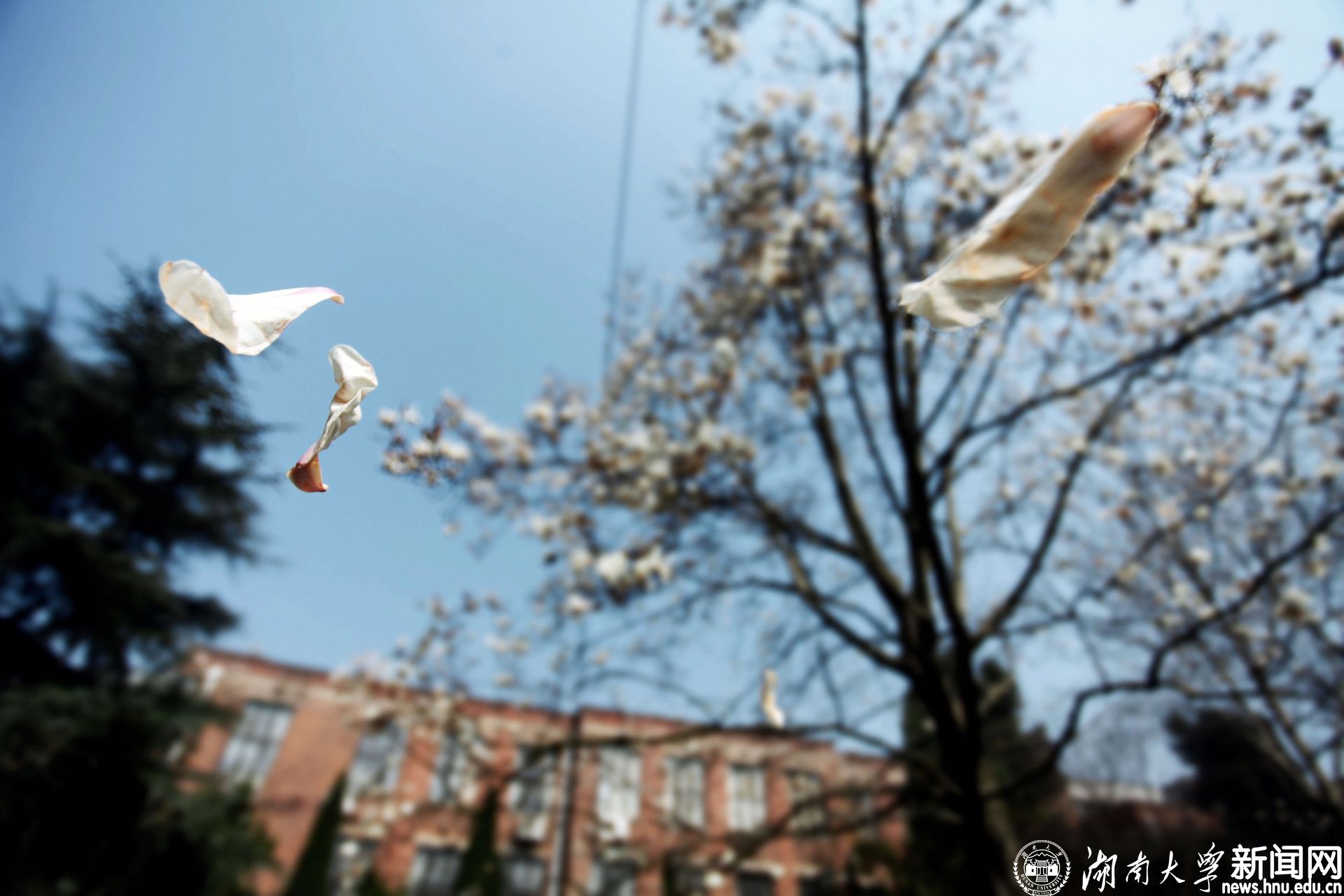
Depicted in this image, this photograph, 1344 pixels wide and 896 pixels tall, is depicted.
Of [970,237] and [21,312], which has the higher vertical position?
[21,312]

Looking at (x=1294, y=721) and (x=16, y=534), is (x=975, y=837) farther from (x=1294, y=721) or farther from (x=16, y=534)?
(x=16, y=534)

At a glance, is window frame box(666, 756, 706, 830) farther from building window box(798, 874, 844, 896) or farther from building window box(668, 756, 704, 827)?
building window box(798, 874, 844, 896)

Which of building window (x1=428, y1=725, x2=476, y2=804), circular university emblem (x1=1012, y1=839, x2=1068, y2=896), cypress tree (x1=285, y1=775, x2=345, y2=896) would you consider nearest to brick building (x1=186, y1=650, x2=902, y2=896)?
cypress tree (x1=285, y1=775, x2=345, y2=896)

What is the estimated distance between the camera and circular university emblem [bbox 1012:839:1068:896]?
8.55 feet

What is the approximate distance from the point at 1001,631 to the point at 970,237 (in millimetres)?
5850

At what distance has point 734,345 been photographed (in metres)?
6.02

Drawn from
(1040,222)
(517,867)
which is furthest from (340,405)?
(517,867)

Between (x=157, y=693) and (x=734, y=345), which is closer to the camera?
(x=734, y=345)

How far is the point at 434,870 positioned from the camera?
55.2 feet

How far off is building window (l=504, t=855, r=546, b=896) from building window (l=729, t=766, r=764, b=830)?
17.1 ft

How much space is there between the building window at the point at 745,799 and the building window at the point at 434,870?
7274 mm

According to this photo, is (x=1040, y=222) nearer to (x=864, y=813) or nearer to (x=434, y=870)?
(x=864, y=813)

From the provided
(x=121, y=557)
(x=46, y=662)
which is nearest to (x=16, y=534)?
(x=121, y=557)

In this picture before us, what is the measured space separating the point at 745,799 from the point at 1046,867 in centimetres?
1783
